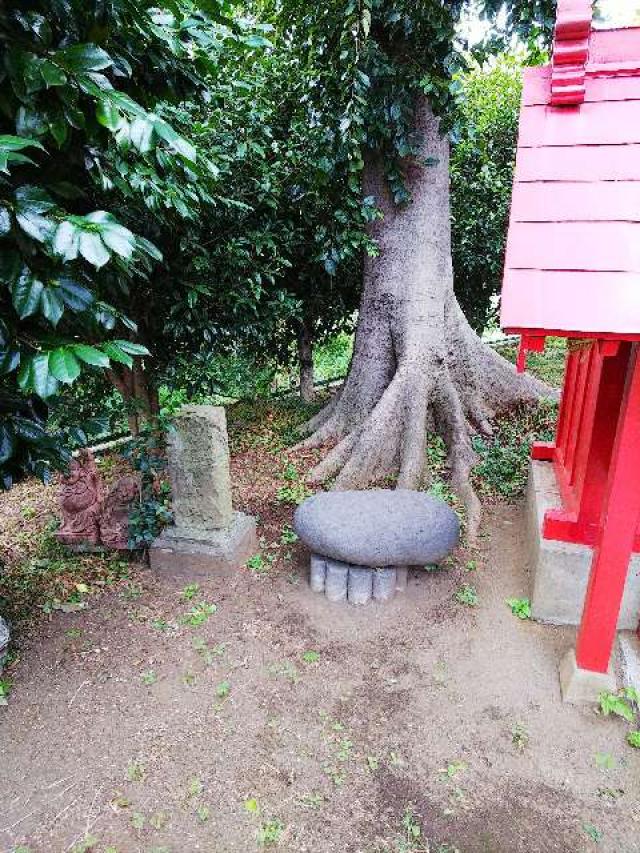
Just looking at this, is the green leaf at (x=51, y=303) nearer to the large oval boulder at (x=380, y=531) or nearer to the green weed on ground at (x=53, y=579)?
the large oval boulder at (x=380, y=531)

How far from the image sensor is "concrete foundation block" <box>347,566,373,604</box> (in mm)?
4047

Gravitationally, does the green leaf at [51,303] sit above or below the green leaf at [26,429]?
above

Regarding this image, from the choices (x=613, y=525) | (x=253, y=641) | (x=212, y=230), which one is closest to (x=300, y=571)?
(x=253, y=641)

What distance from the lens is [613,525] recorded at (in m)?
2.87

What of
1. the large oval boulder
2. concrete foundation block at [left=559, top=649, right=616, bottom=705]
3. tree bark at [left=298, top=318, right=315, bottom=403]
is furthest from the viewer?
tree bark at [left=298, top=318, right=315, bottom=403]

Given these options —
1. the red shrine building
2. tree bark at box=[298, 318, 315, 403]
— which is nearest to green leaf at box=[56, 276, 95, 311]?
the red shrine building

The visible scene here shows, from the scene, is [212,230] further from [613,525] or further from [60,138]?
[613,525]

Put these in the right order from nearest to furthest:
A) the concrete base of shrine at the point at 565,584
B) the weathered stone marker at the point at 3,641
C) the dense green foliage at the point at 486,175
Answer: the weathered stone marker at the point at 3,641, the concrete base of shrine at the point at 565,584, the dense green foliage at the point at 486,175

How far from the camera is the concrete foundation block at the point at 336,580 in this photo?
4078 millimetres

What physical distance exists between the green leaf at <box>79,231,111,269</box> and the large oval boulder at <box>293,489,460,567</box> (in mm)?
2763

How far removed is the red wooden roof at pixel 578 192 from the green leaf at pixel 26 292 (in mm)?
1787

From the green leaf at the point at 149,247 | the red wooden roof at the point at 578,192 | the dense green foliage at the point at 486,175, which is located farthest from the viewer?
the dense green foliage at the point at 486,175

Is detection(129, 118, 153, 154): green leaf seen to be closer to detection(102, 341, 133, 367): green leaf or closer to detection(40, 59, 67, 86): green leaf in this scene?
detection(40, 59, 67, 86): green leaf

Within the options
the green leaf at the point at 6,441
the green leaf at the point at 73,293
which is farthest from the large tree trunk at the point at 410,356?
the green leaf at the point at 73,293
